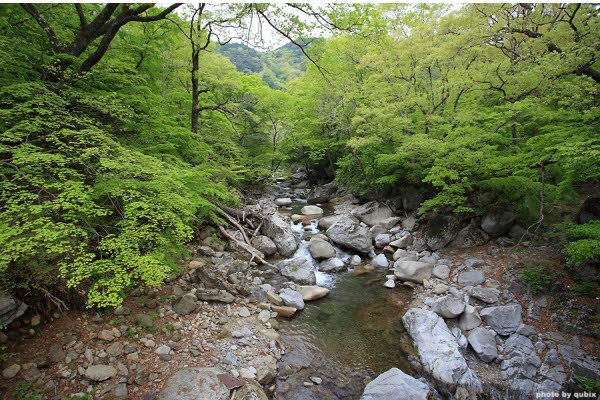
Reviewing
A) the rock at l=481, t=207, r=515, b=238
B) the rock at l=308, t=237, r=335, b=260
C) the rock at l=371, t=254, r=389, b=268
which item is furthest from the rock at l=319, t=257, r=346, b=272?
the rock at l=481, t=207, r=515, b=238

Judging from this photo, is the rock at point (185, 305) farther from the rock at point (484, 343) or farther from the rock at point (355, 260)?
the rock at point (484, 343)

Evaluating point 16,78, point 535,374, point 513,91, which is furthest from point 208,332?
point 513,91

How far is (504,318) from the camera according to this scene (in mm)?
6949

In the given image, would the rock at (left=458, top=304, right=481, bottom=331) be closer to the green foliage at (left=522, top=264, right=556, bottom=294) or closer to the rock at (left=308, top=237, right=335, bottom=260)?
the green foliage at (left=522, top=264, right=556, bottom=294)

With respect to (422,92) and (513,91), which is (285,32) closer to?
(513,91)

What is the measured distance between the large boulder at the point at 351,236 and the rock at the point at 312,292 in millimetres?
3458

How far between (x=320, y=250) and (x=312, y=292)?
9.16 feet

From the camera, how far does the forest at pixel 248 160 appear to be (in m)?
4.45

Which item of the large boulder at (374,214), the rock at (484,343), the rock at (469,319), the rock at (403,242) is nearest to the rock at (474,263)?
the rock at (469,319)

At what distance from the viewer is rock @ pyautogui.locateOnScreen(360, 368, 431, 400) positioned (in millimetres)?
5117

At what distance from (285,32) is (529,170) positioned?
873cm

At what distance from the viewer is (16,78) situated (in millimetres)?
5258

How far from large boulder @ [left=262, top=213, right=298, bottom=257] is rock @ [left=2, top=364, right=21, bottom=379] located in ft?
26.2

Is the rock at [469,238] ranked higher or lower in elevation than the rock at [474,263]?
higher
